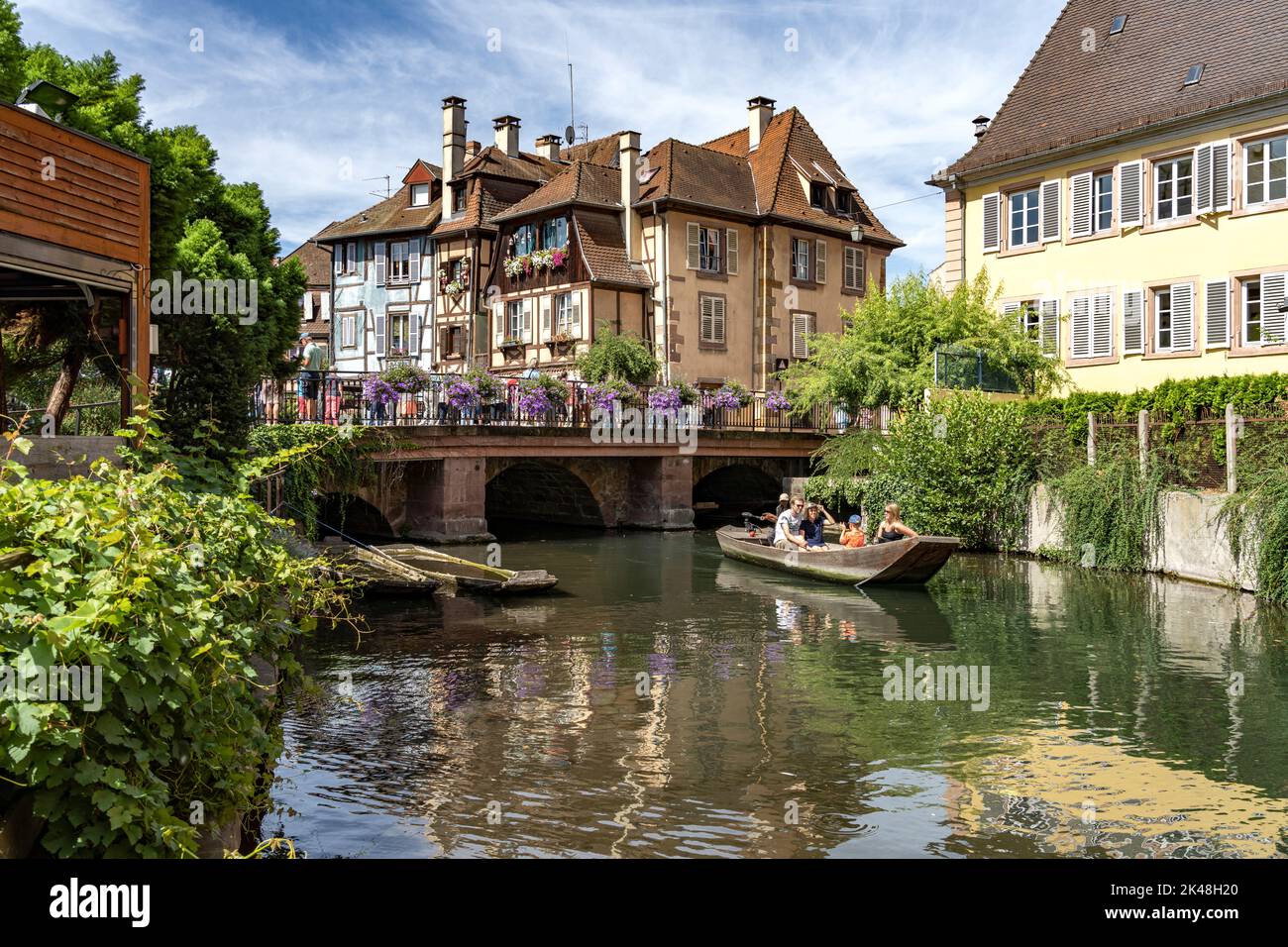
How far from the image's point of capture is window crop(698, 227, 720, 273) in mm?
42969

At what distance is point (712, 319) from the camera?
143ft

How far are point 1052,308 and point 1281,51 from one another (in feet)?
22.7

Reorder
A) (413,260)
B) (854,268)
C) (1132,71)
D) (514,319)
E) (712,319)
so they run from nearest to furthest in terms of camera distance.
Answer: (1132,71) → (712,319) → (514,319) → (854,268) → (413,260)

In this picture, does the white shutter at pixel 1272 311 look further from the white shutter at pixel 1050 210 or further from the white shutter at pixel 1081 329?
the white shutter at pixel 1050 210

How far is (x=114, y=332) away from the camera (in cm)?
1805

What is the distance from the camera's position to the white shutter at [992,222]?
97.0 ft

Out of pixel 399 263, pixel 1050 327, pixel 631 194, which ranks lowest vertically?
pixel 1050 327

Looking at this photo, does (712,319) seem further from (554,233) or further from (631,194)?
(554,233)

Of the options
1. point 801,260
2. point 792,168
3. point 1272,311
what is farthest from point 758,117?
point 1272,311

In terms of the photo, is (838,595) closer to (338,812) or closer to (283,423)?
(283,423)

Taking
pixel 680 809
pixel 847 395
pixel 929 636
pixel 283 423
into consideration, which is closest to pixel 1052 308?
pixel 847 395

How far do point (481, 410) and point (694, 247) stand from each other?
54.2ft

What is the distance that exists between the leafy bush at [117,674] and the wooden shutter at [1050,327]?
2551 centimetres

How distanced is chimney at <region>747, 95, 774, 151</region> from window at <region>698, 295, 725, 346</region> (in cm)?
807
